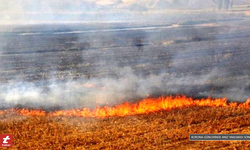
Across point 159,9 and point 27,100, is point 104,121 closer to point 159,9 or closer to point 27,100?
point 27,100

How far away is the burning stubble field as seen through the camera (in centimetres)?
1193

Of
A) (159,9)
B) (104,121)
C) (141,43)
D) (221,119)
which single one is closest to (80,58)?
(141,43)

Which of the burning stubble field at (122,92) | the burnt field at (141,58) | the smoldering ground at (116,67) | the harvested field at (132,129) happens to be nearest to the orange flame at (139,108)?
the burning stubble field at (122,92)

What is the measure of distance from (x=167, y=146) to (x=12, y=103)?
367 inches

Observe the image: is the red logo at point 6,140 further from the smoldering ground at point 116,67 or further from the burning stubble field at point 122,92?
the smoldering ground at point 116,67

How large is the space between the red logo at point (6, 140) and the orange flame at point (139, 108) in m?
2.45

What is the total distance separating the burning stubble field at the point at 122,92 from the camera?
39.1 ft

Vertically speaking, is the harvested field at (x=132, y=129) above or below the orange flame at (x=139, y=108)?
below

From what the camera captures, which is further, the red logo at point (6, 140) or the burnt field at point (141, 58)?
the burnt field at point (141, 58)

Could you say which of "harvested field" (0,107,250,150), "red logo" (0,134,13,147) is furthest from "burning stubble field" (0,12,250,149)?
"red logo" (0,134,13,147)

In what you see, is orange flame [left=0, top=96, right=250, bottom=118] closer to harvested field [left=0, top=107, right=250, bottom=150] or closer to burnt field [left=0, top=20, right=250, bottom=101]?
harvested field [left=0, top=107, right=250, bottom=150]

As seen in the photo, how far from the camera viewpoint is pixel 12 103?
16203 millimetres

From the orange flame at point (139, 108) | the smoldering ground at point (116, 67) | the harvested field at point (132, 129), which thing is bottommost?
the harvested field at point (132, 129)

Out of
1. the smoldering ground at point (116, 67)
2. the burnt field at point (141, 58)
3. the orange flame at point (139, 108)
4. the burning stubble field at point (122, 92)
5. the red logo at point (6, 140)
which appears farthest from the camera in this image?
the burnt field at point (141, 58)
